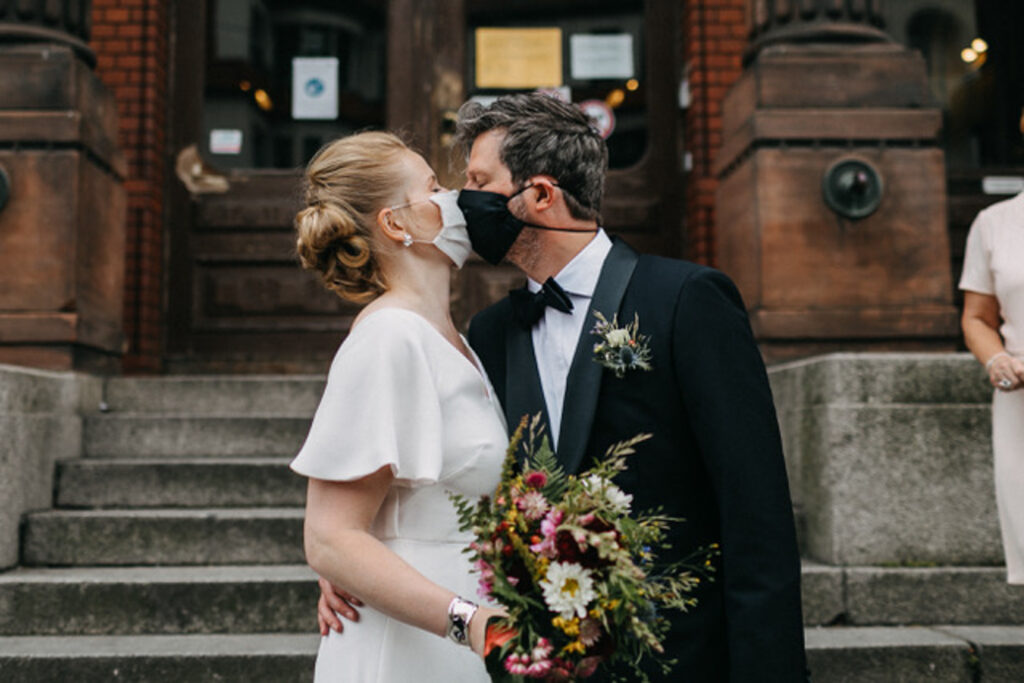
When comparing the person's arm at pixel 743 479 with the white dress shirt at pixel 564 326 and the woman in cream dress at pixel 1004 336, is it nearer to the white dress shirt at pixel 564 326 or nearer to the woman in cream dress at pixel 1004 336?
the white dress shirt at pixel 564 326

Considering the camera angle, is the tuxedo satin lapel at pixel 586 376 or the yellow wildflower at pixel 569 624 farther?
the tuxedo satin lapel at pixel 586 376

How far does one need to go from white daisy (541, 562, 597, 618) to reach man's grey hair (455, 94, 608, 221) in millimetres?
1158

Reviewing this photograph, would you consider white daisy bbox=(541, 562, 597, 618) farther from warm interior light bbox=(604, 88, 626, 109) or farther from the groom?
warm interior light bbox=(604, 88, 626, 109)

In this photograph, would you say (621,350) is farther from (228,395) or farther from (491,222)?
(228,395)

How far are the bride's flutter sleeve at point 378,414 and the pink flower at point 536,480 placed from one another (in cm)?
34

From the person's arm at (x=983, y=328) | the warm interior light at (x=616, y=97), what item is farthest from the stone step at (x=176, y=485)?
the warm interior light at (x=616, y=97)

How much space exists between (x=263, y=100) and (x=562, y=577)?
20.2 feet

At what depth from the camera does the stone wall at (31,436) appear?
4.23m

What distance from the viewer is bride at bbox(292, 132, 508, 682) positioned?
6.14ft

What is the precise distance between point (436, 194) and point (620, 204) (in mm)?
4745

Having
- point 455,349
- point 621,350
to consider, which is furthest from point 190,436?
point 621,350

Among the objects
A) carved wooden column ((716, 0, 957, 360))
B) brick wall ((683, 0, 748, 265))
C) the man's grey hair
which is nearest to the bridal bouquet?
the man's grey hair

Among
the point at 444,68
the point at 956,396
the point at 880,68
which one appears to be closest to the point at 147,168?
the point at 444,68

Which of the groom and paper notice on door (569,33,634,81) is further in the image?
paper notice on door (569,33,634,81)
